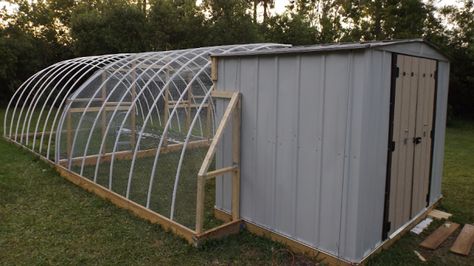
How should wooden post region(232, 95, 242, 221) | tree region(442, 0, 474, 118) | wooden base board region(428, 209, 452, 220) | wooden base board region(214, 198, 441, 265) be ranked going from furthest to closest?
tree region(442, 0, 474, 118)
wooden base board region(428, 209, 452, 220)
wooden post region(232, 95, 242, 221)
wooden base board region(214, 198, 441, 265)

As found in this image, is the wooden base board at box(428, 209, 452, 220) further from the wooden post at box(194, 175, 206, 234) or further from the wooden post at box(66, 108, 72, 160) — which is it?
the wooden post at box(66, 108, 72, 160)

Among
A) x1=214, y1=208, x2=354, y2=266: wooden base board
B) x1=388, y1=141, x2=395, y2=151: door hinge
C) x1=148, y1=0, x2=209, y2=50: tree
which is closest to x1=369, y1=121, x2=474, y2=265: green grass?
x1=214, y1=208, x2=354, y2=266: wooden base board

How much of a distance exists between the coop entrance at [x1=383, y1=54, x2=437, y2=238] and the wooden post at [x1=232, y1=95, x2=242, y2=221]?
5.59ft

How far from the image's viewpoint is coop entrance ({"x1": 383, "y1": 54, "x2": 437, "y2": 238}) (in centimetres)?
401

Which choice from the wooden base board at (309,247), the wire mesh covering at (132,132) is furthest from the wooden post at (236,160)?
the wire mesh covering at (132,132)

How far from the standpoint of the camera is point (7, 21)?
19.7m

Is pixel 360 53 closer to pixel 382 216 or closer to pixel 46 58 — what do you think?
pixel 382 216

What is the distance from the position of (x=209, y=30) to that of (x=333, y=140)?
15.7 meters

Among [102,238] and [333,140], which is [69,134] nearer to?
[102,238]

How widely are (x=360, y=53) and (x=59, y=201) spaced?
478cm

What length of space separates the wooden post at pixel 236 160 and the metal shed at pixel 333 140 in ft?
0.21

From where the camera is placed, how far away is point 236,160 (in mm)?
4547

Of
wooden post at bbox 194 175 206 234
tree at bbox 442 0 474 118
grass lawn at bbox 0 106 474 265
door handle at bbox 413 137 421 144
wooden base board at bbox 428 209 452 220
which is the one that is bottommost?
grass lawn at bbox 0 106 474 265

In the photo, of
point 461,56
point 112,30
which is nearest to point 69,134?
point 112,30
